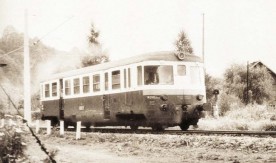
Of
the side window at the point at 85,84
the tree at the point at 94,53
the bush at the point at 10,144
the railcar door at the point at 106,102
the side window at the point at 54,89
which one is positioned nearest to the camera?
the bush at the point at 10,144

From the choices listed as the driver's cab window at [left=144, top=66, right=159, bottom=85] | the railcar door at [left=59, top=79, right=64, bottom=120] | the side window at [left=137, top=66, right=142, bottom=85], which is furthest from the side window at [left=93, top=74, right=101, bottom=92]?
the railcar door at [left=59, top=79, right=64, bottom=120]

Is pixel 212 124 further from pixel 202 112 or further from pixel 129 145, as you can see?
pixel 129 145

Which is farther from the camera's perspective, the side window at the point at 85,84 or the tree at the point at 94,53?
the tree at the point at 94,53

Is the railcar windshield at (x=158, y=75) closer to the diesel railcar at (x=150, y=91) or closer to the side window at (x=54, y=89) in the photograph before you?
the diesel railcar at (x=150, y=91)

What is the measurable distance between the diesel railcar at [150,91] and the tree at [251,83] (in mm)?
36444

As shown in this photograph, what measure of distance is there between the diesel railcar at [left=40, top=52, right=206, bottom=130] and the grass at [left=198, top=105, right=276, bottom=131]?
3238 millimetres

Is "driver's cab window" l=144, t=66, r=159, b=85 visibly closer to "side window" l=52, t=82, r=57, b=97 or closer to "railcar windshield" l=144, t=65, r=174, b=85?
"railcar windshield" l=144, t=65, r=174, b=85

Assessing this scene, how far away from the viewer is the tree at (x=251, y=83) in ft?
174

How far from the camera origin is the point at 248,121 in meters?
19.9

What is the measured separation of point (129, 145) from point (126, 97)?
A: 146 inches

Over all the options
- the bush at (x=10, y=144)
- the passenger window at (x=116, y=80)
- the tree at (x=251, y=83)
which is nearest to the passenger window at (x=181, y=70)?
the passenger window at (x=116, y=80)

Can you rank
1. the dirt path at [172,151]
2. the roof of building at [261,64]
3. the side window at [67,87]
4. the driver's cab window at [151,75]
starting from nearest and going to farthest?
the dirt path at [172,151], the driver's cab window at [151,75], the side window at [67,87], the roof of building at [261,64]

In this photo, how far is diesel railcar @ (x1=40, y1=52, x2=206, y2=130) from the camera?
14.8 m

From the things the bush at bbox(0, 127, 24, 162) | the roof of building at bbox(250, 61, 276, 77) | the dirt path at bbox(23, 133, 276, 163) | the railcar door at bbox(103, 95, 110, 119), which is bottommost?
the dirt path at bbox(23, 133, 276, 163)
